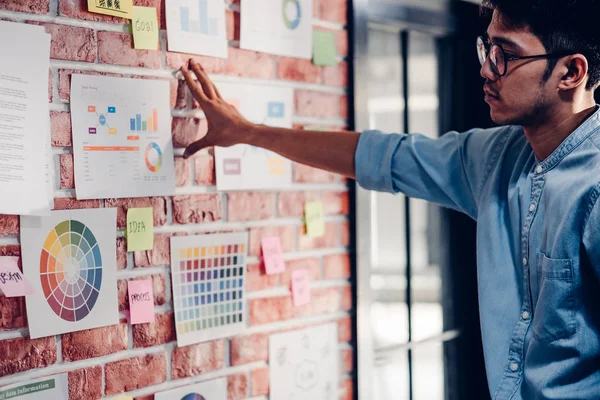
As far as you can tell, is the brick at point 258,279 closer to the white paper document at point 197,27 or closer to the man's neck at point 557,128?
the white paper document at point 197,27

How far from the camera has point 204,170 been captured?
1.50 metres

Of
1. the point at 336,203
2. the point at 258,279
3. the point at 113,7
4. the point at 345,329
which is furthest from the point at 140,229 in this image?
the point at 345,329

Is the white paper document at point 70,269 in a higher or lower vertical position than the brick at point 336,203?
lower

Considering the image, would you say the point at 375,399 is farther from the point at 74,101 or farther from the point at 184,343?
the point at 74,101

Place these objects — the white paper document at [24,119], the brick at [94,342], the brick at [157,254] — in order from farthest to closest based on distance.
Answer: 1. the brick at [157,254]
2. the brick at [94,342]
3. the white paper document at [24,119]

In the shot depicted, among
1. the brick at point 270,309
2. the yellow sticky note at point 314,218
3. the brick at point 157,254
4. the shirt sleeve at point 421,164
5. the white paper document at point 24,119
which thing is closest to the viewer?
the white paper document at point 24,119

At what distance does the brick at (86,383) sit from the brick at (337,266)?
2.22 ft

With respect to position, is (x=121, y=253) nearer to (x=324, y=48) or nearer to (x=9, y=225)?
(x=9, y=225)

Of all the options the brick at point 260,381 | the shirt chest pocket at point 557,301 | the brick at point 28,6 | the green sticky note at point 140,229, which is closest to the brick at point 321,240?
the brick at point 260,381

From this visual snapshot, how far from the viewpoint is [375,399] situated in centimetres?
202

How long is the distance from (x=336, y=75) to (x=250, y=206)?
1.53 feet

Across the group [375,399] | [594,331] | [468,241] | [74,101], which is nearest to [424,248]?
[468,241]

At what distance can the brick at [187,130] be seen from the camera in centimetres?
144

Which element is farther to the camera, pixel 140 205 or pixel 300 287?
pixel 300 287
